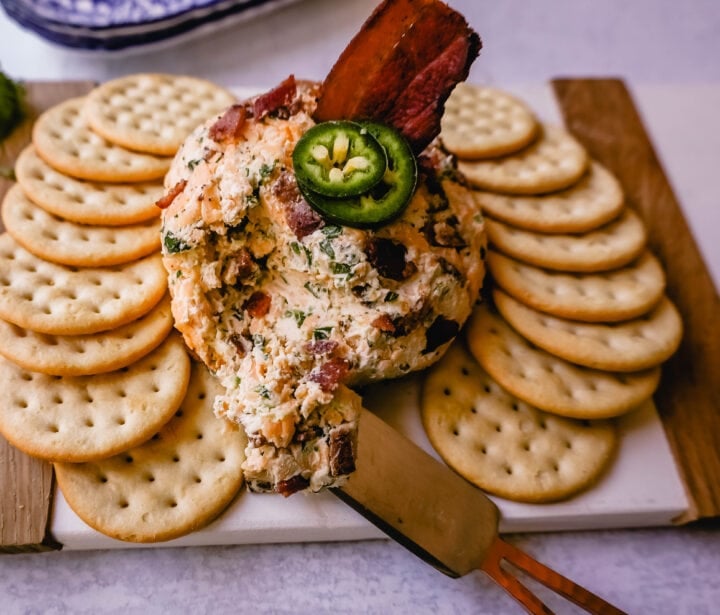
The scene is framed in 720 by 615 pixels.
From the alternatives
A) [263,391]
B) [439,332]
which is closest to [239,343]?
[263,391]

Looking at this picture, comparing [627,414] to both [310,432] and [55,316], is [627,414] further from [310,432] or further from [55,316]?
A: [55,316]

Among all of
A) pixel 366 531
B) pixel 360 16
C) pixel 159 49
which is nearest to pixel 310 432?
pixel 366 531

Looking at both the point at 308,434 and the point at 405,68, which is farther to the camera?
the point at 405,68

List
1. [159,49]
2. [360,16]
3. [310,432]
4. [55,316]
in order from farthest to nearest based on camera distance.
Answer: [360,16]
[159,49]
[55,316]
[310,432]

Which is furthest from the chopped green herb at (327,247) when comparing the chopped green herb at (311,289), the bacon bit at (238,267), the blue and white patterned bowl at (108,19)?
the blue and white patterned bowl at (108,19)

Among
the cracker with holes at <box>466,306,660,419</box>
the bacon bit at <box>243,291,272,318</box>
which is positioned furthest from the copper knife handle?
the bacon bit at <box>243,291,272,318</box>

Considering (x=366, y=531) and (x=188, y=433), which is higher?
(x=188, y=433)

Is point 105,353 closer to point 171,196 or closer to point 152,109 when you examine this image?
point 171,196
